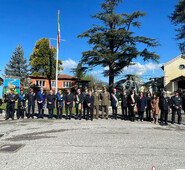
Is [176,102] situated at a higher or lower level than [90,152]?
higher

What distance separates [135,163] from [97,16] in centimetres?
2639

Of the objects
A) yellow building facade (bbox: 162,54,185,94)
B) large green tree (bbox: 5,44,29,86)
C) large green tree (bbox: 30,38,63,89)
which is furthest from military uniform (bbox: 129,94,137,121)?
large green tree (bbox: 5,44,29,86)

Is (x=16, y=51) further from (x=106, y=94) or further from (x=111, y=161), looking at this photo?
(x=111, y=161)

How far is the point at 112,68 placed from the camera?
27.1m

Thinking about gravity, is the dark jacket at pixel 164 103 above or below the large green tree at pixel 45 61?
below

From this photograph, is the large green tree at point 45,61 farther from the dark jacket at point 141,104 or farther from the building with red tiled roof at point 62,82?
the dark jacket at point 141,104

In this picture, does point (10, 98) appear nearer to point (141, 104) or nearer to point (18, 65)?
point (141, 104)

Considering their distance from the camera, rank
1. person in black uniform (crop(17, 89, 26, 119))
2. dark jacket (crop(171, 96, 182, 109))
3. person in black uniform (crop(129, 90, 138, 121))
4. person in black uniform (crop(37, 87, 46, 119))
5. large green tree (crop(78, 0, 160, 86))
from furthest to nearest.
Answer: large green tree (crop(78, 0, 160, 86)) → person in black uniform (crop(37, 87, 46, 119)) → person in black uniform (crop(17, 89, 26, 119)) → person in black uniform (crop(129, 90, 138, 121)) → dark jacket (crop(171, 96, 182, 109))

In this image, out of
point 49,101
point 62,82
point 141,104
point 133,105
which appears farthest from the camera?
point 62,82

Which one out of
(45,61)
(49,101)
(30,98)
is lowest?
(49,101)

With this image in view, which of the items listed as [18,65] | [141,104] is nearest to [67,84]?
[18,65]

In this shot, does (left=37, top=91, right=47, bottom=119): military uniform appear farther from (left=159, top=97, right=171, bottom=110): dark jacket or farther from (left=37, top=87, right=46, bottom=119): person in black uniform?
(left=159, top=97, right=171, bottom=110): dark jacket

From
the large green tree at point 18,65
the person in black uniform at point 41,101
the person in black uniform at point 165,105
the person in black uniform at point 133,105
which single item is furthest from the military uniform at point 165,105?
the large green tree at point 18,65

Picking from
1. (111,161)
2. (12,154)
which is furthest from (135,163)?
(12,154)
